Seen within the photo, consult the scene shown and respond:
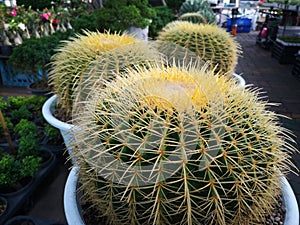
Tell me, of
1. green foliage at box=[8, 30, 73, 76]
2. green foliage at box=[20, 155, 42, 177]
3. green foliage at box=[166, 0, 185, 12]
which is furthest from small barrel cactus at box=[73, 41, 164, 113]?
green foliage at box=[166, 0, 185, 12]

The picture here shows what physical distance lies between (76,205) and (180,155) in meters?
0.43

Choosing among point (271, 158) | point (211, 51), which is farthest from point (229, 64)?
point (271, 158)

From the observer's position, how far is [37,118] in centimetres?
214

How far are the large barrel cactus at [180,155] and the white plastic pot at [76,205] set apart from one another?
9 centimetres

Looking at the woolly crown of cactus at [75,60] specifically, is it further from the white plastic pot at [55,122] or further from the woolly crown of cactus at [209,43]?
the woolly crown of cactus at [209,43]

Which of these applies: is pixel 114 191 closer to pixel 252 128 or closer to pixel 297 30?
pixel 252 128

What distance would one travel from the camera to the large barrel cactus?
641mm

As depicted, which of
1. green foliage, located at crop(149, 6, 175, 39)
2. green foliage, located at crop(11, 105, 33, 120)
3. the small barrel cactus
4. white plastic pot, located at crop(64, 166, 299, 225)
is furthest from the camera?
green foliage, located at crop(149, 6, 175, 39)

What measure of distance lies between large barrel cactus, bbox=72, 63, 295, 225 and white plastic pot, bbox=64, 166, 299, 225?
9 cm

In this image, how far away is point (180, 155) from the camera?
25.0 inches

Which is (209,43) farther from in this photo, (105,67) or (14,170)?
(14,170)

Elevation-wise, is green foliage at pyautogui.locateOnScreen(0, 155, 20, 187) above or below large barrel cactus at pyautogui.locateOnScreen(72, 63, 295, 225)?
below

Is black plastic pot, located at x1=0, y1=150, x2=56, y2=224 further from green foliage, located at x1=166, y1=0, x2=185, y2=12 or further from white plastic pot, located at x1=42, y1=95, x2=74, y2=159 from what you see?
green foliage, located at x1=166, y1=0, x2=185, y2=12

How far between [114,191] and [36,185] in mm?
928
